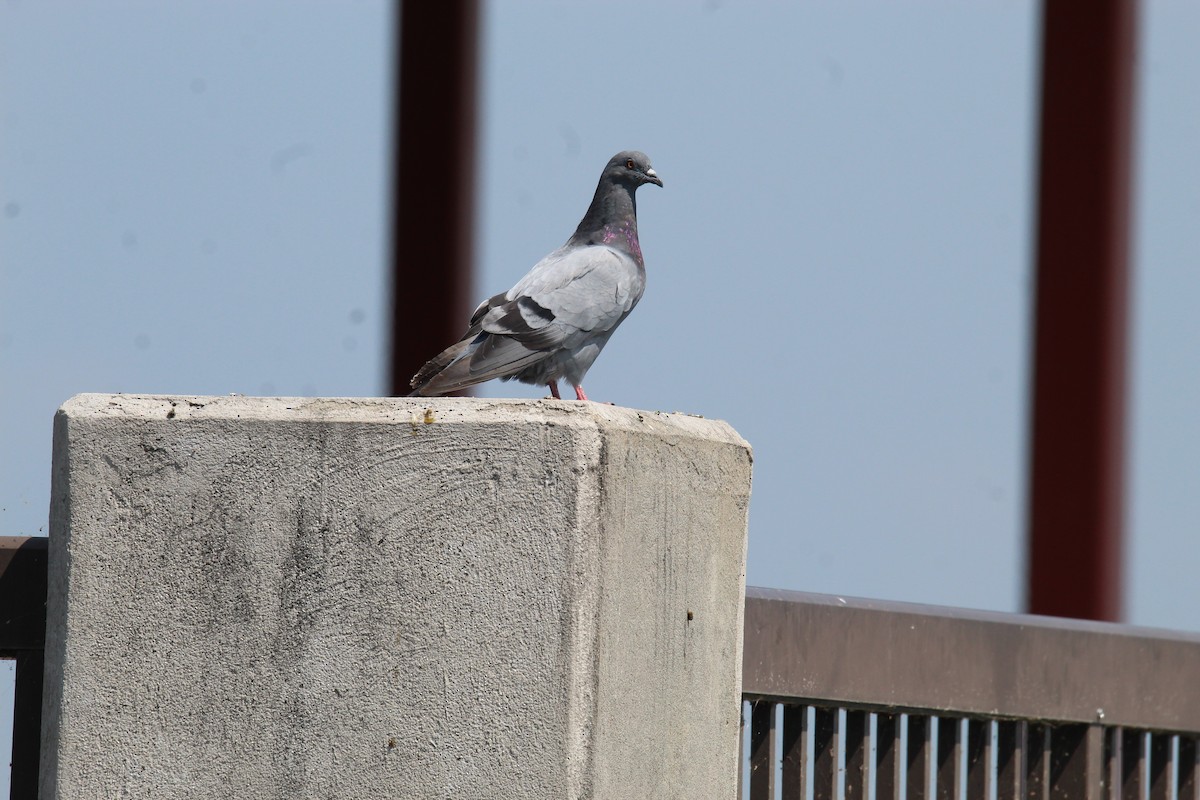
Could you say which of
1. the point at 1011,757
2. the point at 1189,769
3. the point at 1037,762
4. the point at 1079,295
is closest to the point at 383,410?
the point at 1011,757

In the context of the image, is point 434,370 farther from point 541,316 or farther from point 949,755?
point 949,755

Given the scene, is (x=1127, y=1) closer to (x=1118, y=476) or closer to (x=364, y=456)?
(x=1118, y=476)

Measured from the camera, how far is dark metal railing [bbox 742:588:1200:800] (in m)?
3.02

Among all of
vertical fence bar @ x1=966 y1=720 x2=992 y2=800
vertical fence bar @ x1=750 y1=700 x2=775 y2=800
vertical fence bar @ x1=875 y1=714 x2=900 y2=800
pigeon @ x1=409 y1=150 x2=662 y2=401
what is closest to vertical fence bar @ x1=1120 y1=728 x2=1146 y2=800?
vertical fence bar @ x1=966 y1=720 x2=992 y2=800

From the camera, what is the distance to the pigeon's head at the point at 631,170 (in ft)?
14.8

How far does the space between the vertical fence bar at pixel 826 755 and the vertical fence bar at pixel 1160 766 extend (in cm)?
131

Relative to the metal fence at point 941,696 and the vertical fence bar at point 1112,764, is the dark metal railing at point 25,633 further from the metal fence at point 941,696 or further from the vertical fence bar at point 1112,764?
the vertical fence bar at point 1112,764

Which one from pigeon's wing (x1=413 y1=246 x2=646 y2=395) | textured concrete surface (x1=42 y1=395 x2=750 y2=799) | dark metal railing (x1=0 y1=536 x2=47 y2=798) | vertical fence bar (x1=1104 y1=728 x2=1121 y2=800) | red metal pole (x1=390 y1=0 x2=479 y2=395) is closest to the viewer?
textured concrete surface (x1=42 y1=395 x2=750 y2=799)

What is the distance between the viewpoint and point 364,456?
2.29 meters

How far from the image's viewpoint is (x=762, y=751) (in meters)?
3.02

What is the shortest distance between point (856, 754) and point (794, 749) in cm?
18

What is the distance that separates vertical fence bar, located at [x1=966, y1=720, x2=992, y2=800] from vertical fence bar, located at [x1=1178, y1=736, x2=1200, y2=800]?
36.4 inches

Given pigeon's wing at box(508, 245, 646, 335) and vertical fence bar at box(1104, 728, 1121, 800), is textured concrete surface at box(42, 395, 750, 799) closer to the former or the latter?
pigeon's wing at box(508, 245, 646, 335)

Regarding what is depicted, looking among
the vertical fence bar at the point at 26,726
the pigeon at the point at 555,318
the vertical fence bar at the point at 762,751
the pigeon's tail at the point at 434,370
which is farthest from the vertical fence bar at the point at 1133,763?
the vertical fence bar at the point at 26,726
